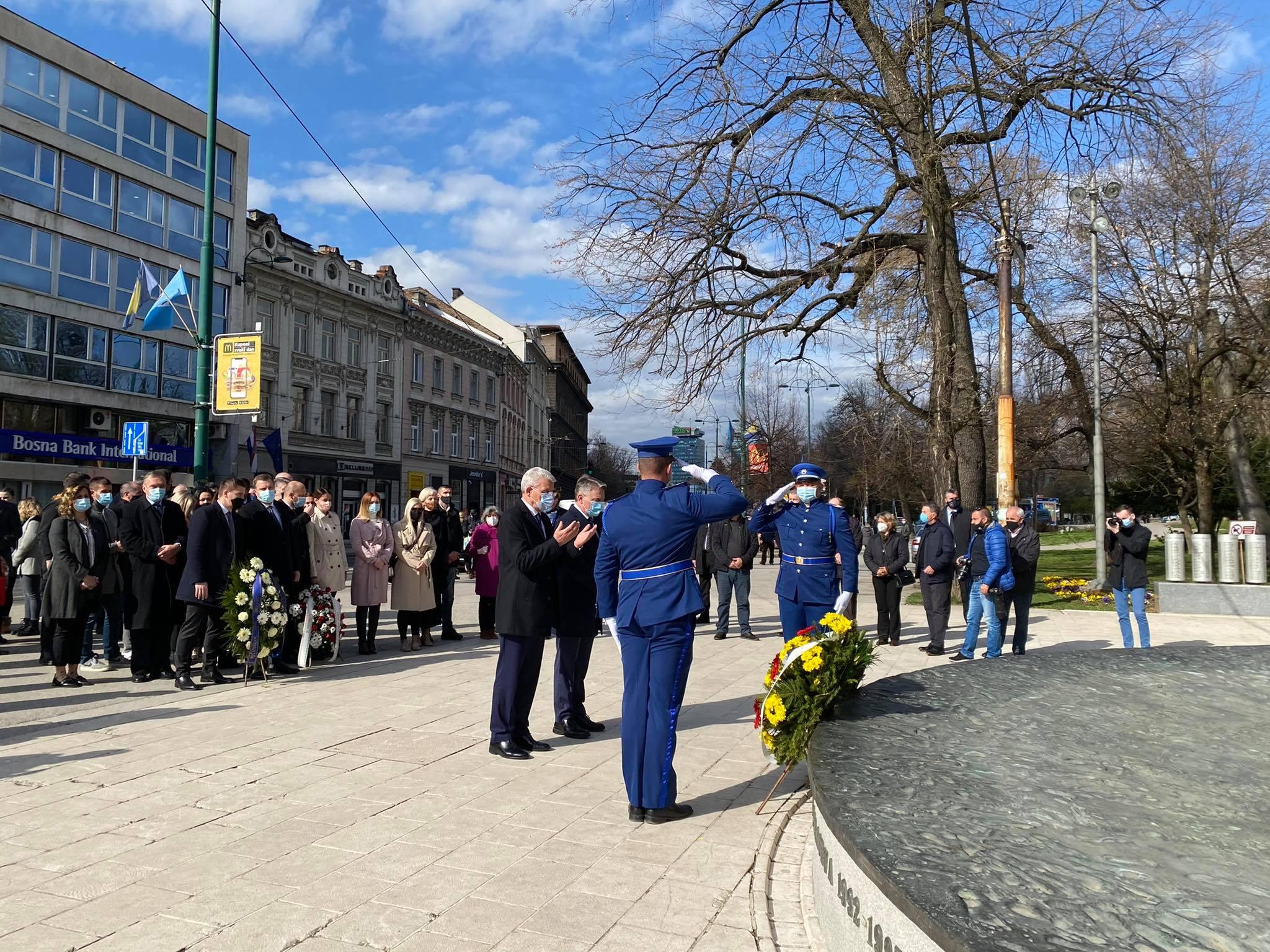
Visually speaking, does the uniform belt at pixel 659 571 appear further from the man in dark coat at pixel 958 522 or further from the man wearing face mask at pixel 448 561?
the man in dark coat at pixel 958 522

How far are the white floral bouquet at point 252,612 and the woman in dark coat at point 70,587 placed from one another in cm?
126

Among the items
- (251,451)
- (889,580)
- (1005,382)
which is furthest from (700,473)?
(251,451)

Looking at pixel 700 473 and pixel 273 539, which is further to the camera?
pixel 273 539

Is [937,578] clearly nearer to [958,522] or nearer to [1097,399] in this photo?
[958,522]

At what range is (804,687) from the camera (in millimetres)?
4918

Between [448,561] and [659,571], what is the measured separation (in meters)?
8.03

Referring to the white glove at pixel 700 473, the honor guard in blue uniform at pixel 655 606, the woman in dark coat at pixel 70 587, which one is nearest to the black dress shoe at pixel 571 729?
the honor guard in blue uniform at pixel 655 606

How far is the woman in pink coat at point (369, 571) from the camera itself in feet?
38.3

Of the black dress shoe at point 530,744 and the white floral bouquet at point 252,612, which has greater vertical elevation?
the white floral bouquet at point 252,612

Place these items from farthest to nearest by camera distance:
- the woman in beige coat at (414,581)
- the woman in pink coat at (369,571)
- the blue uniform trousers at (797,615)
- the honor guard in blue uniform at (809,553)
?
the woman in beige coat at (414,581)
the woman in pink coat at (369,571)
the blue uniform trousers at (797,615)
the honor guard in blue uniform at (809,553)

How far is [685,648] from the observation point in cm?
524

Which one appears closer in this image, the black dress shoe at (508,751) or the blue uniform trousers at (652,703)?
the blue uniform trousers at (652,703)

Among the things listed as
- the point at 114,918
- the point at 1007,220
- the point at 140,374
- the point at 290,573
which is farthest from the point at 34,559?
the point at 140,374

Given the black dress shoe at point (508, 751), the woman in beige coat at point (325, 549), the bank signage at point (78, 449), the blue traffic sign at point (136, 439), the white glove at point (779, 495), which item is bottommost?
the black dress shoe at point (508, 751)
